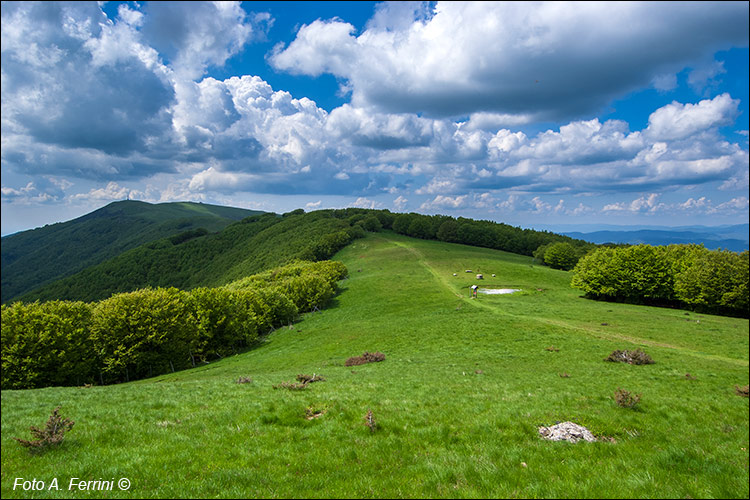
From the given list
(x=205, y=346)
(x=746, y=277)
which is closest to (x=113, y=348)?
(x=205, y=346)

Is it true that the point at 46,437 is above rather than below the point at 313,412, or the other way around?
above

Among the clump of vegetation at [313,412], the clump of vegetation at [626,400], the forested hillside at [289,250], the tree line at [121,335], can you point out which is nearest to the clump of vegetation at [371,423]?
the clump of vegetation at [313,412]

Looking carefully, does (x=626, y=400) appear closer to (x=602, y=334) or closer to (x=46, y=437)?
(x=46, y=437)

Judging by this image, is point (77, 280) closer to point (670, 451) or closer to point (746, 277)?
point (670, 451)

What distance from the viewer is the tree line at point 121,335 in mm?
40312

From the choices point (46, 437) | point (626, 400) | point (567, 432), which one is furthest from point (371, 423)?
point (626, 400)

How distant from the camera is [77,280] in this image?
186 metres

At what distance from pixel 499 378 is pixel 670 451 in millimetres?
13637

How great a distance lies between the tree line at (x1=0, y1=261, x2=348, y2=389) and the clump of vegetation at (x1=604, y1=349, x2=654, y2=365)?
54.1 meters

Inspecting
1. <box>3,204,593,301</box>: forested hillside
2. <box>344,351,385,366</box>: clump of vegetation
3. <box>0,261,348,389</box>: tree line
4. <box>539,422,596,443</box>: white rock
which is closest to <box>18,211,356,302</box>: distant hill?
<box>3,204,593,301</box>: forested hillside

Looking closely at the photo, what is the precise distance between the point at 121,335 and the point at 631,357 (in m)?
61.4

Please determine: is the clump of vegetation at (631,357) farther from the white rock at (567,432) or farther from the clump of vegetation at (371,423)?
the clump of vegetation at (371,423)

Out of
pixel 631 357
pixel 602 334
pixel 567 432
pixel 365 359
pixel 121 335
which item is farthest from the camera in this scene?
pixel 121 335

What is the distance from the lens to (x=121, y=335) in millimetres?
46594
